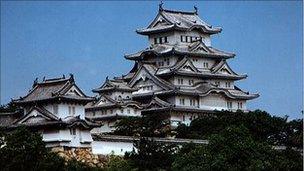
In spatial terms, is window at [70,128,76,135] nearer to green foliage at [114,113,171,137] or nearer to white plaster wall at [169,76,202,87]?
green foliage at [114,113,171,137]

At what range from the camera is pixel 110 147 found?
49.6 m

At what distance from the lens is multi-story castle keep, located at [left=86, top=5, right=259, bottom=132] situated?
61.5 m

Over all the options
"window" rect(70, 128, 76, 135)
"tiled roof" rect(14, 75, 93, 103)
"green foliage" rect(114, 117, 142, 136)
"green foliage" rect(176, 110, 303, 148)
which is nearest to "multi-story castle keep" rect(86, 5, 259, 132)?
"green foliage" rect(114, 117, 142, 136)

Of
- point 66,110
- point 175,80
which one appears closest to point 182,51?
point 175,80

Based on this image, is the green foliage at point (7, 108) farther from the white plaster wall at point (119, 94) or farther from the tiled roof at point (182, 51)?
the tiled roof at point (182, 51)

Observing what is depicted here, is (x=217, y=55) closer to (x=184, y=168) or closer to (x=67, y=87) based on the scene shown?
(x=67, y=87)

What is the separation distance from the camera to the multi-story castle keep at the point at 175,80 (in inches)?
2422

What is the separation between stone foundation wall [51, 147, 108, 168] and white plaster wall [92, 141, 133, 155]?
453 mm

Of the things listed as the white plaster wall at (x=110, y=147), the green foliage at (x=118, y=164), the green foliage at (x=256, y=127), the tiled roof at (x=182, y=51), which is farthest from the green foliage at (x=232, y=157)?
the tiled roof at (x=182, y=51)

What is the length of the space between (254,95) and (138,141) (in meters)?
18.7

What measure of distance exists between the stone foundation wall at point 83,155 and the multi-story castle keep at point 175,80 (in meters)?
11.8

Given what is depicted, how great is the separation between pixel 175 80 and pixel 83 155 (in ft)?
57.4

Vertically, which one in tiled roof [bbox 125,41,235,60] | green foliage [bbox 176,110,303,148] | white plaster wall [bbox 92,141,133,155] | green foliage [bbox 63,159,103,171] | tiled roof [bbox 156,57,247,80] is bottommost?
green foliage [bbox 63,159,103,171]

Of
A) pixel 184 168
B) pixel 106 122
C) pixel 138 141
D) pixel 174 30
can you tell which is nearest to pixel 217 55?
pixel 174 30
